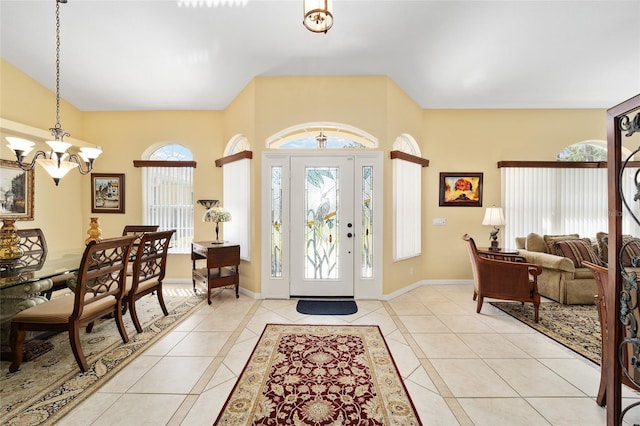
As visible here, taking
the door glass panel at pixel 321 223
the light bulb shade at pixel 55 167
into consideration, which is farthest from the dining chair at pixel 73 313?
the door glass panel at pixel 321 223

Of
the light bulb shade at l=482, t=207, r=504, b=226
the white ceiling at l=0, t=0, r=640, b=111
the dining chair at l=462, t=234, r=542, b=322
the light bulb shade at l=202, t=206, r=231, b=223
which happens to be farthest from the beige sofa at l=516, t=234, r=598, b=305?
the light bulb shade at l=202, t=206, r=231, b=223

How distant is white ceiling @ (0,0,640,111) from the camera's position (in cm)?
296

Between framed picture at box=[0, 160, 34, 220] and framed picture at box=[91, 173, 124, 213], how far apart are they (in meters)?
0.85

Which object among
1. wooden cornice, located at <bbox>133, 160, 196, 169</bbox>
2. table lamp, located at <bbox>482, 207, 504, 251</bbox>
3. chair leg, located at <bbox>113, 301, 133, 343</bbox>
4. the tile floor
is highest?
wooden cornice, located at <bbox>133, 160, 196, 169</bbox>

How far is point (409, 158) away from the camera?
420cm

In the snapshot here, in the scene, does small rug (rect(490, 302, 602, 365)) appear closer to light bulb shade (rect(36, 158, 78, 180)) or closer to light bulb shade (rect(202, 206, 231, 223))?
light bulb shade (rect(202, 206, 231, 223))

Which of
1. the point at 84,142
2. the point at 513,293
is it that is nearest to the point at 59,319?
the point at 84,142

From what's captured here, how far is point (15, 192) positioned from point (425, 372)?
5.87 metres

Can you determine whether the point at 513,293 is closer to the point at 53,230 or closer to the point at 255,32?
the point at 255,32

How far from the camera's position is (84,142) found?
4609mm

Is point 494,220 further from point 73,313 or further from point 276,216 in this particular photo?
point 73,313

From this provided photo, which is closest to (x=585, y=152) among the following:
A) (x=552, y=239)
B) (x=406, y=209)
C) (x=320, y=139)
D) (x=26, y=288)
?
(x=552, y=239)

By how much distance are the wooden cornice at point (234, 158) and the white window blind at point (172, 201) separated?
67cm

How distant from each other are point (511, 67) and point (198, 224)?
5704 mm
